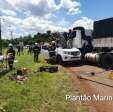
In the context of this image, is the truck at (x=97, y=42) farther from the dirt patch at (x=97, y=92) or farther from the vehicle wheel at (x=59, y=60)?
the dirt patch at (x=97, y=92)

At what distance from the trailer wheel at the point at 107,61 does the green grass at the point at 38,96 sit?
625cm

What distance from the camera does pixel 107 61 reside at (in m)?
21.4

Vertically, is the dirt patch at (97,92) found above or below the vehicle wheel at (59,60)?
below

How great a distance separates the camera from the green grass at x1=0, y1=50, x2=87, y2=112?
31.3 ft

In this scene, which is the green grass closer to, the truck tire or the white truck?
the truck tire

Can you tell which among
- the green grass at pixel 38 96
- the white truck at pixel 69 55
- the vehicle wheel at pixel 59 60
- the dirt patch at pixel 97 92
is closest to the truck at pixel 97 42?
the white truck at pixel 69 55

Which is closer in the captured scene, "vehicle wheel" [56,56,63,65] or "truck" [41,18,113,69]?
"truck" [41,18,113,69]

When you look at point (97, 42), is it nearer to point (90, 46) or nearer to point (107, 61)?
point (107, 61)

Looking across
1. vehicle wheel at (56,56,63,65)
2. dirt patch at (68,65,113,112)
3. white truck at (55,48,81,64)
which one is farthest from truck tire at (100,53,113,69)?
dirt patch at (68,65,113,112)

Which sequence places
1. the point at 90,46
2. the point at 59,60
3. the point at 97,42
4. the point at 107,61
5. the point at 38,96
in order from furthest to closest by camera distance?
the point at 59,60, the point at 90,46, the point at 97,42, the point at 107,61, the point at 38,96

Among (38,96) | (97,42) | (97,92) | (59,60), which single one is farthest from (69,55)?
(38,96)

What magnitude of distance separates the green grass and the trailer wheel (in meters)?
6.25

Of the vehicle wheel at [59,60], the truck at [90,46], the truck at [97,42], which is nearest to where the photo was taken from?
the truck at [97,42]

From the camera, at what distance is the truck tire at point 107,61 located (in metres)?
21.0
